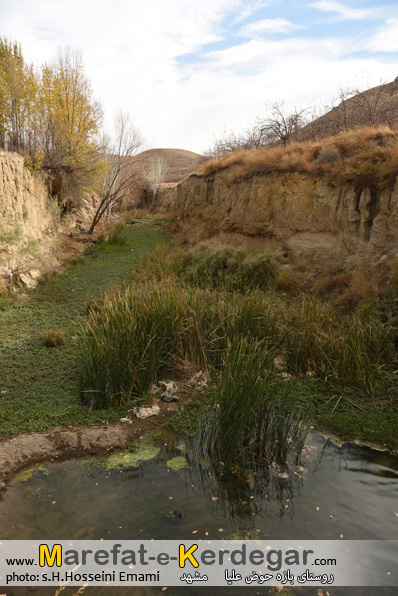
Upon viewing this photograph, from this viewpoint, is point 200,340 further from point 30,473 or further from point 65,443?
point 30,473

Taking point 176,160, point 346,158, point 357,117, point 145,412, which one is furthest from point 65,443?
point 176,160

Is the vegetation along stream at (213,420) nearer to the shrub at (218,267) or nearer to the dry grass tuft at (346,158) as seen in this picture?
the shrub at (218,267)

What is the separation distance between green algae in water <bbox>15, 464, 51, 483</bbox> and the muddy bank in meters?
0.06

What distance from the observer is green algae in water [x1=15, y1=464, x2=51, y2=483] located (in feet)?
12.2

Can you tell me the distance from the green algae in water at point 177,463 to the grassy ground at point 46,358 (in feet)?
3.34

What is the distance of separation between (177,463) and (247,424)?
791mm

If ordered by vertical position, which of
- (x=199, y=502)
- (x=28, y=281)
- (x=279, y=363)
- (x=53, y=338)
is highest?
(x=28, y=281)

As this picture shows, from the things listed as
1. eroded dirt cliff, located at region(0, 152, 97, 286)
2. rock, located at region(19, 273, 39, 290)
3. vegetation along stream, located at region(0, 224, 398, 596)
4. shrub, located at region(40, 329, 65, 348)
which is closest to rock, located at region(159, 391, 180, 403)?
vegetation along stream, located at region(0, 224, 398, 596)

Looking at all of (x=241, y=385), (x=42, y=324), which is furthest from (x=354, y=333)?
(x=42, y=324)

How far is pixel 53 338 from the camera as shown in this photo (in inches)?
262

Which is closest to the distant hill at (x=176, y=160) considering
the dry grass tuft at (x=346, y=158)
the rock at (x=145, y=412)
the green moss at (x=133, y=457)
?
the dry grass tuft at (x=346, y=158)

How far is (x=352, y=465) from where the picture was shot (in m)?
4.05

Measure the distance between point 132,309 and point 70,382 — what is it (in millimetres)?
1287

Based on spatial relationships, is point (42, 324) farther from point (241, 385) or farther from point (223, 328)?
point (241, 385)
